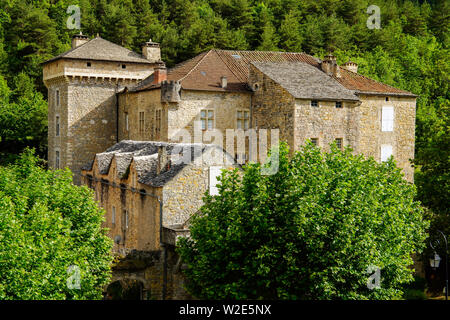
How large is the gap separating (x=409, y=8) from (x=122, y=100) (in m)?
65.9

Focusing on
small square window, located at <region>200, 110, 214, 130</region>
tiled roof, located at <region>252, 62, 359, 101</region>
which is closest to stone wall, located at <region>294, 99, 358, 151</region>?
tiled roof, located at <region>252, 62, 359, 101</region>

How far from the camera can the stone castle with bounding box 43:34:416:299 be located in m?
29.0

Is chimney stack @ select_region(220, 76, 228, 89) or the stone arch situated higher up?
chimney stack @ select_region(220, 76, 228, 89)

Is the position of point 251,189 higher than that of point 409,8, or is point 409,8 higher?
point 409,8

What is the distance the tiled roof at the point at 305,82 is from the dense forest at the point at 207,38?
1902cm

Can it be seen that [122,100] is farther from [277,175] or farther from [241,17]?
[241,17]

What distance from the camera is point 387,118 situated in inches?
1740

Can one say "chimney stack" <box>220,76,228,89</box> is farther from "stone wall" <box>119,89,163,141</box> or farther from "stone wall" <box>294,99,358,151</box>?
"stone wall" <box>294,99,358,151</box>

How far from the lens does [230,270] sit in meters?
23.5

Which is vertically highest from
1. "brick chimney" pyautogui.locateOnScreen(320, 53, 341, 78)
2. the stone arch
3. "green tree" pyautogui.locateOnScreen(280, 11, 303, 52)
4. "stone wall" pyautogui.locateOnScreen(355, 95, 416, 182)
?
"green tree" pyautogui.locateOnScreen(280, 11, 303, 52)

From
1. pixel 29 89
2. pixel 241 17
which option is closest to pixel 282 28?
pixel 241 17

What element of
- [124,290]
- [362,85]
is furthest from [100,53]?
[124,290]

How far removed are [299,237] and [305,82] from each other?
18.3 metres

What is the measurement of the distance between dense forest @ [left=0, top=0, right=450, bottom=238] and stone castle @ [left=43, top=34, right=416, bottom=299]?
12.6m
